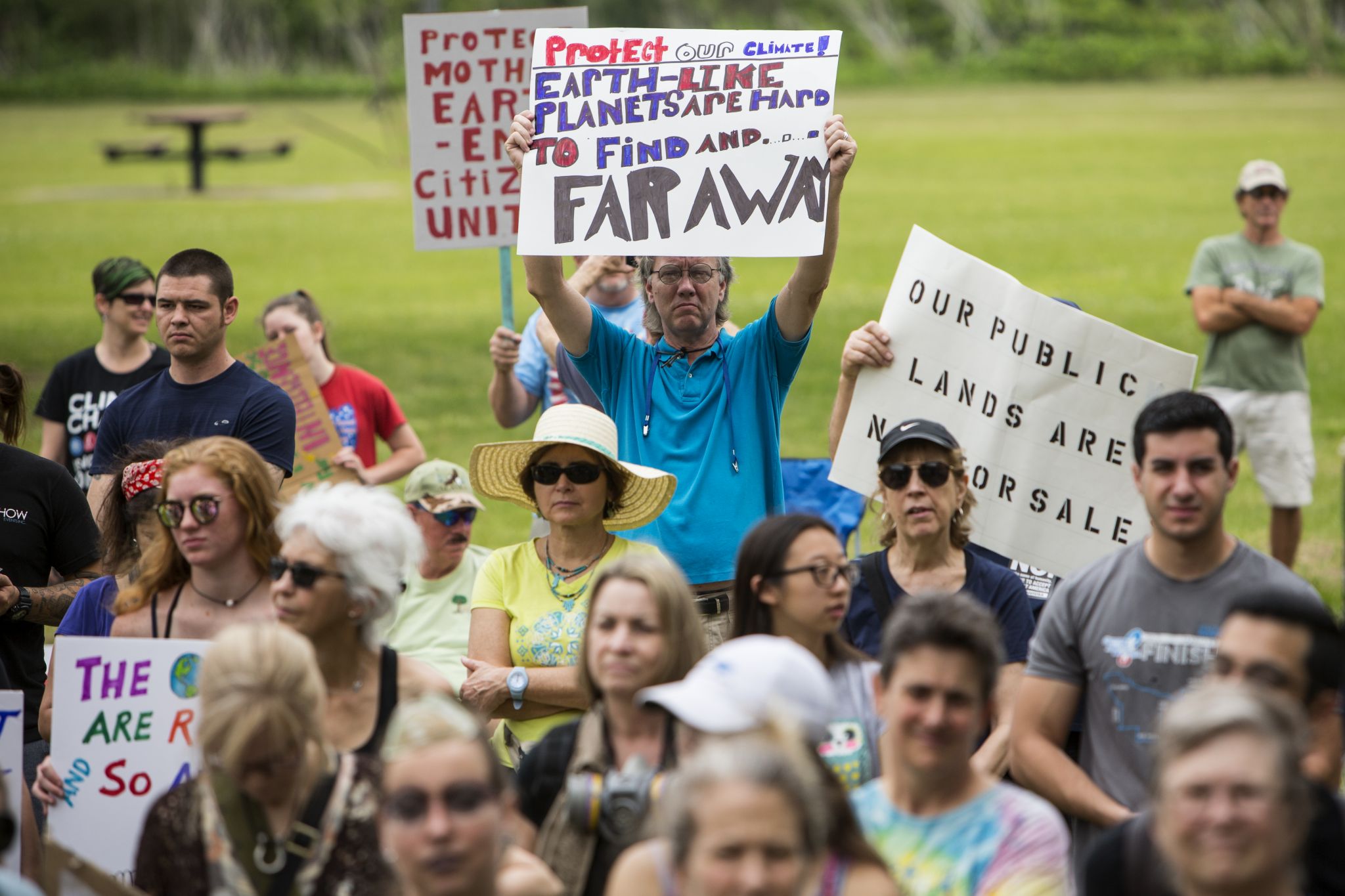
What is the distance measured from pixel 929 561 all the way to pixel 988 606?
0.24 m

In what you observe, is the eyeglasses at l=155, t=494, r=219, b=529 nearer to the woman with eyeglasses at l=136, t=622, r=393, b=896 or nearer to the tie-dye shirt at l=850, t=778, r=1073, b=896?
the woman with eyeglasses at l=136, t=622, r=393, b=896

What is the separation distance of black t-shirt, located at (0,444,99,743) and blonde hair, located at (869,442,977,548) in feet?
9.25

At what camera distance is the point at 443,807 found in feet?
11.2

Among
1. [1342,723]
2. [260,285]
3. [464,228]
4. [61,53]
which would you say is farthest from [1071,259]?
[61,53]

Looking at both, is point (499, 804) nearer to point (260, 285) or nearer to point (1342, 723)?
point (1342, 723)

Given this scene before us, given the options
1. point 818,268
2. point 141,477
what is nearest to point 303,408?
point 141,477

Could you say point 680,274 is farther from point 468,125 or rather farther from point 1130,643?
point 468,125

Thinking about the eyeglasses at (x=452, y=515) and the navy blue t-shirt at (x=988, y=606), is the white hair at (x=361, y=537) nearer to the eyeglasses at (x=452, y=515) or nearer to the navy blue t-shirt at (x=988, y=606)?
the navy blue t-shirt at (x=988, y=606)

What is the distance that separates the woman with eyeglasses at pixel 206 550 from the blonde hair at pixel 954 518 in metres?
1.98

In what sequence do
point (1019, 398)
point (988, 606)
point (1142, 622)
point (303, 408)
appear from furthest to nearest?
point (303, 408) < point (1019, 398) < point (988, 606) < point (1142, 622)

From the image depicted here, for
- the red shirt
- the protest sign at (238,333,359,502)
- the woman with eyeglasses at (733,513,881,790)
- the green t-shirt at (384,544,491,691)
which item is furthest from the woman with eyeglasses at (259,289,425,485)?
the woman with eyeglasses at (733,513,881,790)

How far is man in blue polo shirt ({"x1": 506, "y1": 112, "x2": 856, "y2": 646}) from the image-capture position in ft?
19.3

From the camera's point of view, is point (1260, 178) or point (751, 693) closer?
point (751, 693)

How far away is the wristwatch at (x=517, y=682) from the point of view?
17.3 feet
